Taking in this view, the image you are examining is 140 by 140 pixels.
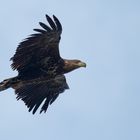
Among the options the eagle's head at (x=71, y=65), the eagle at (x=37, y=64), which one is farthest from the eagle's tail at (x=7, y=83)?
the eagle's head at (x=71, y=65)

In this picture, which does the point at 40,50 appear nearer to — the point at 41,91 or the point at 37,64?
the point at 37,64

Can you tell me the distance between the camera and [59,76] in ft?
128

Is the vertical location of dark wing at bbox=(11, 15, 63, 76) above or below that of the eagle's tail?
above

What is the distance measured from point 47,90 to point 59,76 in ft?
2.29

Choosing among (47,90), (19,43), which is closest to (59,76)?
(47,90)

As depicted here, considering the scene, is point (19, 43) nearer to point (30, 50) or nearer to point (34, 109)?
point (30, 50)

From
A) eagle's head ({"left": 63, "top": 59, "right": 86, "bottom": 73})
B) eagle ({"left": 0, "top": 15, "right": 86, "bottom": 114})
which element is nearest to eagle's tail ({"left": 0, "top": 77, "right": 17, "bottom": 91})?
eagle ({"left": 0, "top": 15, "right": 86, "bottom": 114})

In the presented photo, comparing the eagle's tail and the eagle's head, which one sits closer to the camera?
the eagle's tail

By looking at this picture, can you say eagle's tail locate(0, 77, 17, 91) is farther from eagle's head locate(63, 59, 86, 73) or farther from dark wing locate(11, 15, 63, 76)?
eagle's head locate(63, 59, 86, 73)

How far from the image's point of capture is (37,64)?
37.4 m

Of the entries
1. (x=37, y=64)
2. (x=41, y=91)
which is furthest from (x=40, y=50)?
(x=41, y=91)

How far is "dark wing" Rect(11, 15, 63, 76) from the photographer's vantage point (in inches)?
1432

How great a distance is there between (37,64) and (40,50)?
0.57 meters

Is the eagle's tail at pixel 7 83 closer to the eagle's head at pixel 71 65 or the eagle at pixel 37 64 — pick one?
the eagle at pixel 37 64
